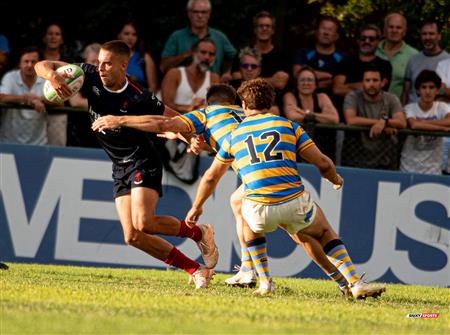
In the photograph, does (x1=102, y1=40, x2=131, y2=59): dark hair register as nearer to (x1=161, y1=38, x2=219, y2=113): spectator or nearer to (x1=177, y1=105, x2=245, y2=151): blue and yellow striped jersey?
(x1=177, y1=105, x2=245, y2=151): blue and yellow striped jersey

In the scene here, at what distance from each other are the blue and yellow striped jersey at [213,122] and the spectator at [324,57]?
16.1ft

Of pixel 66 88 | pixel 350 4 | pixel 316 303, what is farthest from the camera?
pixel 350 4

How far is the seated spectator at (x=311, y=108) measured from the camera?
14234 mm

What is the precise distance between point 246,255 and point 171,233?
0.77 metres

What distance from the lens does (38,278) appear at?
1091cm

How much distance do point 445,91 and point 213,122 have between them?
575cm

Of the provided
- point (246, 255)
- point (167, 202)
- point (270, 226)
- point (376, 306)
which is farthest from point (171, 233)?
point (167, 202)

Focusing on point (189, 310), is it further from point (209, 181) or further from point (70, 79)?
point (70, 79)

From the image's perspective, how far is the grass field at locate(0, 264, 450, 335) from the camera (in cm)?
704

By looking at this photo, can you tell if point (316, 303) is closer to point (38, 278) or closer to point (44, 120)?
point (38, 278)

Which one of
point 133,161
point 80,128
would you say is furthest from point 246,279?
point 80,128

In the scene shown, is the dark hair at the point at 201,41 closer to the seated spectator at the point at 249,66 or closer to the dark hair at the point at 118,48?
the seated spectator at the point at 249,66

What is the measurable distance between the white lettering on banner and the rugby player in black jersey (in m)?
4.14

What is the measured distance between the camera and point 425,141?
1460 cm
